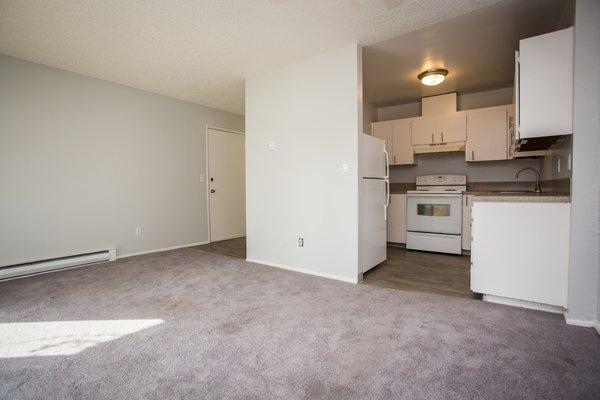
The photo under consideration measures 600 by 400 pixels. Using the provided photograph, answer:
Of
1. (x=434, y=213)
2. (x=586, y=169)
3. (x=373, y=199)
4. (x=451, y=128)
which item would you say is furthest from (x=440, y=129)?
(x=586, y=169)

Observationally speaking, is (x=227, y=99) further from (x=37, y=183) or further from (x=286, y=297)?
(x=286, y=297)

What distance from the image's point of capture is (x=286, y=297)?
2568 millimetres

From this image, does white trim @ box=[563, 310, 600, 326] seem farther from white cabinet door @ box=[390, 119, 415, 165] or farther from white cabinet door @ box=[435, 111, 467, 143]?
white cabinet door @ box=[390, 119, 415, 165]

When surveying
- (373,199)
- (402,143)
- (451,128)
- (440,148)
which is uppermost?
(451,128)

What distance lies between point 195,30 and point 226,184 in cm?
324

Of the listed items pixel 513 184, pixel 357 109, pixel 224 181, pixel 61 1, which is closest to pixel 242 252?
pixel 224 181

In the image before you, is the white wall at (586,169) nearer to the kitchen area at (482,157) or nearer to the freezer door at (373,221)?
the kitchen area at (482,157)

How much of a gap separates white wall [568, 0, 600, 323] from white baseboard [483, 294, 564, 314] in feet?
0.59

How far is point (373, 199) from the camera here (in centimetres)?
337

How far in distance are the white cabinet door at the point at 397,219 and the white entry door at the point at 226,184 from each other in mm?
2952

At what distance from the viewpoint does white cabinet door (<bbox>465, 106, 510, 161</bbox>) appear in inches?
163

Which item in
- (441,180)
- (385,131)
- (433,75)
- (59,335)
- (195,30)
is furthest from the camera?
(385,131)

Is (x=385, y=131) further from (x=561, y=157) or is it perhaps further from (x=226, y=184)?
(x=226, y=184)

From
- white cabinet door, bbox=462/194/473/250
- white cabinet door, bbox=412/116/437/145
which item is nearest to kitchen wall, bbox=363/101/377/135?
white cabinet door, bbox=412/116/437/145
